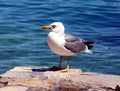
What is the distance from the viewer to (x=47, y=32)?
1198 cm

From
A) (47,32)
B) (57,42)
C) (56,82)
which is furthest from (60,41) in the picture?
(47,32)

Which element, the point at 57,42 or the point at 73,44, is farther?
the point at 73,44

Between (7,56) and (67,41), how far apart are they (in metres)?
3.59

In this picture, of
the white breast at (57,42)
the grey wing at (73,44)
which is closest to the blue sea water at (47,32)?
the grey wing at (73,44)

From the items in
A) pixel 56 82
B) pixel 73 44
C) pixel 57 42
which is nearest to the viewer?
pixel 56 82

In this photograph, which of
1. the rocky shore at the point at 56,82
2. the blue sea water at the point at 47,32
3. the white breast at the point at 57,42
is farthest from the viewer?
the blue sea water at the point at 47,32

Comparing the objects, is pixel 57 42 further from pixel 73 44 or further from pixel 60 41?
pixel 73 44

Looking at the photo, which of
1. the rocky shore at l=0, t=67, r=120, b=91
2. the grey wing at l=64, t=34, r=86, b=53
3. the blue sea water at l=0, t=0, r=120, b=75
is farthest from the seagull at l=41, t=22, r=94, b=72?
the blue sea water at l=0, t=0, r=120, b=75

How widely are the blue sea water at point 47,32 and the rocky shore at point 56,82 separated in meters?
2.87

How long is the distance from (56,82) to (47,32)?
6.39 m

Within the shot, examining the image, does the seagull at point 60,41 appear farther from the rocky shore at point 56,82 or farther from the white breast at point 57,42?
the rocky shore at point 56,82

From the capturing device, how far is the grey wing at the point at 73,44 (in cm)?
647

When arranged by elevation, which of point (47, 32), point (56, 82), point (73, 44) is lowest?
point (47, 32)

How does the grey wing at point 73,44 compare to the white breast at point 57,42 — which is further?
the grey wing at point 73,44
